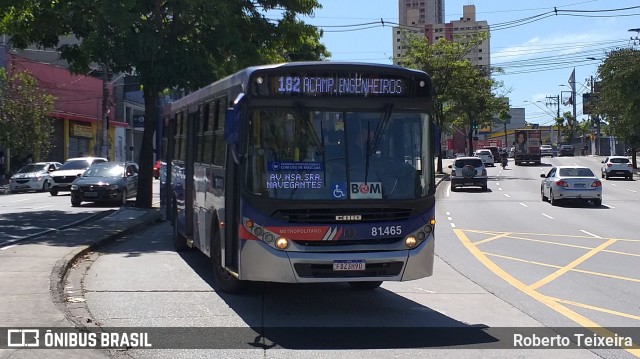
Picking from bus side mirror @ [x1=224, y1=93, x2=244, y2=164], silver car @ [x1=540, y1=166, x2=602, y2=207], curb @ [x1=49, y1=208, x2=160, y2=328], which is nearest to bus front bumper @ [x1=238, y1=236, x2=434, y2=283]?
bus side mirror @ [x1=224, y1=93, x2=244, y2=164]

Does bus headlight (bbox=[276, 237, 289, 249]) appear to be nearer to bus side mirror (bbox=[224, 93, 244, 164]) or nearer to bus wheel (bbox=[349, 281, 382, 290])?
bus side mirror (bbox=[224, 93, 244, 164])

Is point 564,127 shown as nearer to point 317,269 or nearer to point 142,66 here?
point 142,66

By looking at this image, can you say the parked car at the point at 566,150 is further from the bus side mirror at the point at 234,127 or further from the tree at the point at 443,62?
the bus side mirror at the point at 234,127

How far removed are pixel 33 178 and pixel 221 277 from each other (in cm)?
A: 3405

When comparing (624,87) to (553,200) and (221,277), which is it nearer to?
(553,200)

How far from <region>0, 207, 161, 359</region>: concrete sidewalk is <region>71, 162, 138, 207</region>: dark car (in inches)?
305

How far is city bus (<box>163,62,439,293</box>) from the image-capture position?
352 inches

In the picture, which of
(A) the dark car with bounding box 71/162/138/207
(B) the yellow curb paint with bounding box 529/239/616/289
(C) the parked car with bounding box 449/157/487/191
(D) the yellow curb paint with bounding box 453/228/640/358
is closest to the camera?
(D) the yellow curb paint with bounding box 453/228/640/358

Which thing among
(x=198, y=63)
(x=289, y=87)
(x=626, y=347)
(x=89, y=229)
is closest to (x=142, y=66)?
(x=198, y=63)

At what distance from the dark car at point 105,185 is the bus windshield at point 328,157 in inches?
773

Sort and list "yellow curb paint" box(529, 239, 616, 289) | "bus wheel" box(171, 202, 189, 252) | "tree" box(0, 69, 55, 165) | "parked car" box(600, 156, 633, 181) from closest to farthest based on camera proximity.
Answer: "yellow curb paint" box(529, 239, 616, 289), "bus wheel" box(171, 202, 189, 252), "tree" box(0, 69, 55, 165), "parked car" box(600, 156, 633, 181)

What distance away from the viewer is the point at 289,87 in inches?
364

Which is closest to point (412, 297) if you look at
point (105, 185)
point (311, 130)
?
point (311, 130)

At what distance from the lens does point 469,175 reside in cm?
4019
